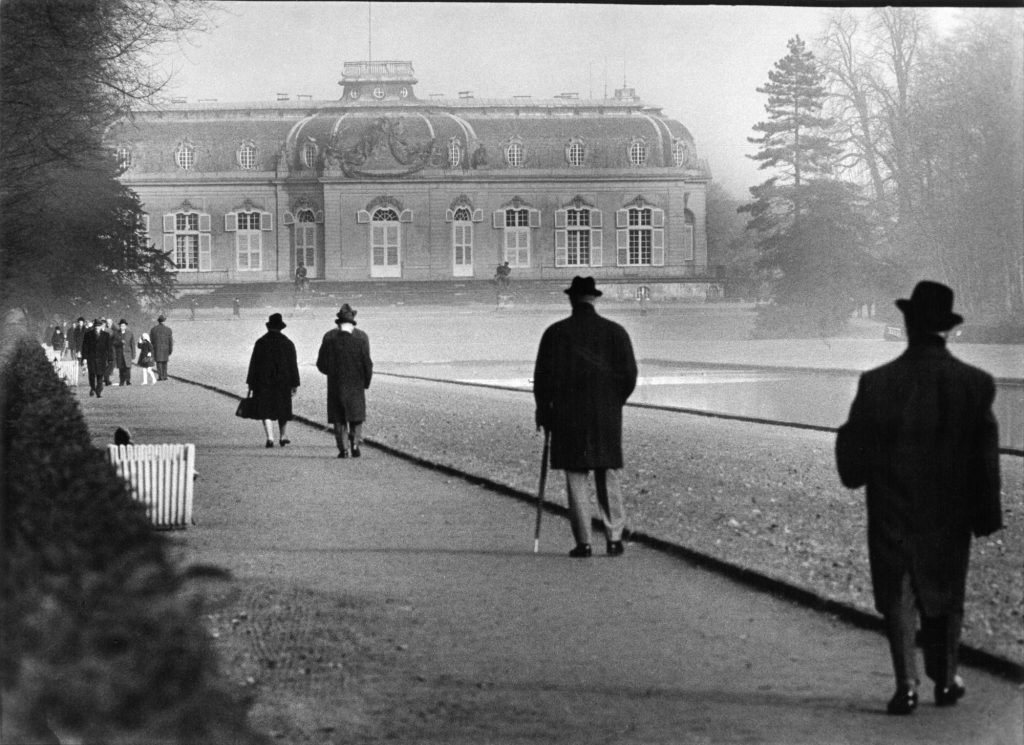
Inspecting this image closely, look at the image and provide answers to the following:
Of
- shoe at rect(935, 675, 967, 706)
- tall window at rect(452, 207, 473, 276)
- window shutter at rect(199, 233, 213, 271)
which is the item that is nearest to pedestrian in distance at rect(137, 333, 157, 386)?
window shutter at rect(199, 233, 213, 271)

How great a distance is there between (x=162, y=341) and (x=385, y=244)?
50.9 inches

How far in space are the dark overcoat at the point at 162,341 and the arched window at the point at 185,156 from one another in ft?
2.86

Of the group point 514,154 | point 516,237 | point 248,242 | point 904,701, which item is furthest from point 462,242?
point 904,701

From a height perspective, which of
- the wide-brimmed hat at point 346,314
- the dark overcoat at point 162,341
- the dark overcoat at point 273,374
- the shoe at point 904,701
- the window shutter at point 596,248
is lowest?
the shoe at point 904,701

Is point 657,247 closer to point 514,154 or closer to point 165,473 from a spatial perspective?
point 514,154

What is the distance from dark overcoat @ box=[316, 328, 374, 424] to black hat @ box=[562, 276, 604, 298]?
1.13m

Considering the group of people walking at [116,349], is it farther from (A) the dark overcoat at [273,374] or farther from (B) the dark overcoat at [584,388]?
(B) the dark overcoat at [584,388]

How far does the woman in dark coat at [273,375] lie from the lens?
24.8ft

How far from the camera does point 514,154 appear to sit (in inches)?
297

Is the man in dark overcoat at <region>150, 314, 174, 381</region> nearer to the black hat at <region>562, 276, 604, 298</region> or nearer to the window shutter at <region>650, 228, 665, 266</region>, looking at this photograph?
the black hat at <region>562, 276, 604, 298</region>

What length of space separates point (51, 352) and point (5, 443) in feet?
13.3

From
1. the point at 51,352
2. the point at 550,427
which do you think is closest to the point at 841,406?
the point at 550,427

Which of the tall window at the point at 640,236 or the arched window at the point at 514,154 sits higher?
the arched window at the point at 514,154

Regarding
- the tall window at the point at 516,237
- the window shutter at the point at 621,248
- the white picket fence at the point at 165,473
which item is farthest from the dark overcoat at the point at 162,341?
the window shutter at the point at 621,248
